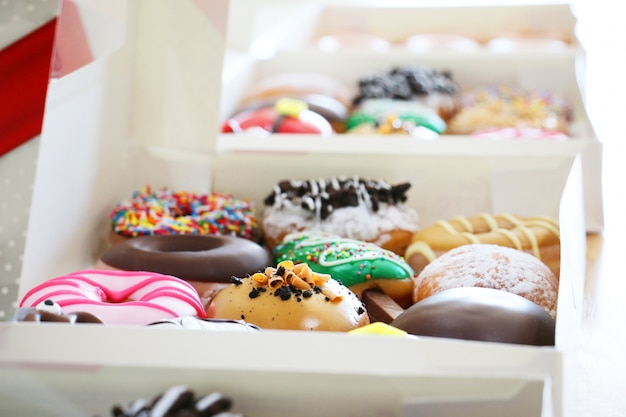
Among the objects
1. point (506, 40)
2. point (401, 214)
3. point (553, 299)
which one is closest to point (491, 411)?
point (553, 299)

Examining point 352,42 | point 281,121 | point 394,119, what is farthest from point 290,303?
point 352,42

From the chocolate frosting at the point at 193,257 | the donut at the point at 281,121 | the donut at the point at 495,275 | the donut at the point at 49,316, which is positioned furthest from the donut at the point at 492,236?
the donut at the point at 49,316

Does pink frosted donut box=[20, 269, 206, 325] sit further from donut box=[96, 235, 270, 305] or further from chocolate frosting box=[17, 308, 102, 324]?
chocolate frosting box=[17, 308, 102, 324]

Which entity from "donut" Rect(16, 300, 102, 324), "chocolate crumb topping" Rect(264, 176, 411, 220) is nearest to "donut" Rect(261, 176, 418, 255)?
"chocolate crumb topping" Rect(264, 176, 411, 220)

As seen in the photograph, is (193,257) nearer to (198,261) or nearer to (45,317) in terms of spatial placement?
(198,261)

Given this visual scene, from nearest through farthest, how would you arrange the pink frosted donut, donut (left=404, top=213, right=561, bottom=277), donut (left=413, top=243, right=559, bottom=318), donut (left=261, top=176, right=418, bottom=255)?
the pink frosted donut
donut (left=413, top=243, right=559, bottom=318)
donut (left=404, top=213, right=561, bottom=277)
donut (left=261, top=176, right=418, bottom=255)

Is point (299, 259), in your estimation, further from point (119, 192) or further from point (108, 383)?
point (108, 383)
